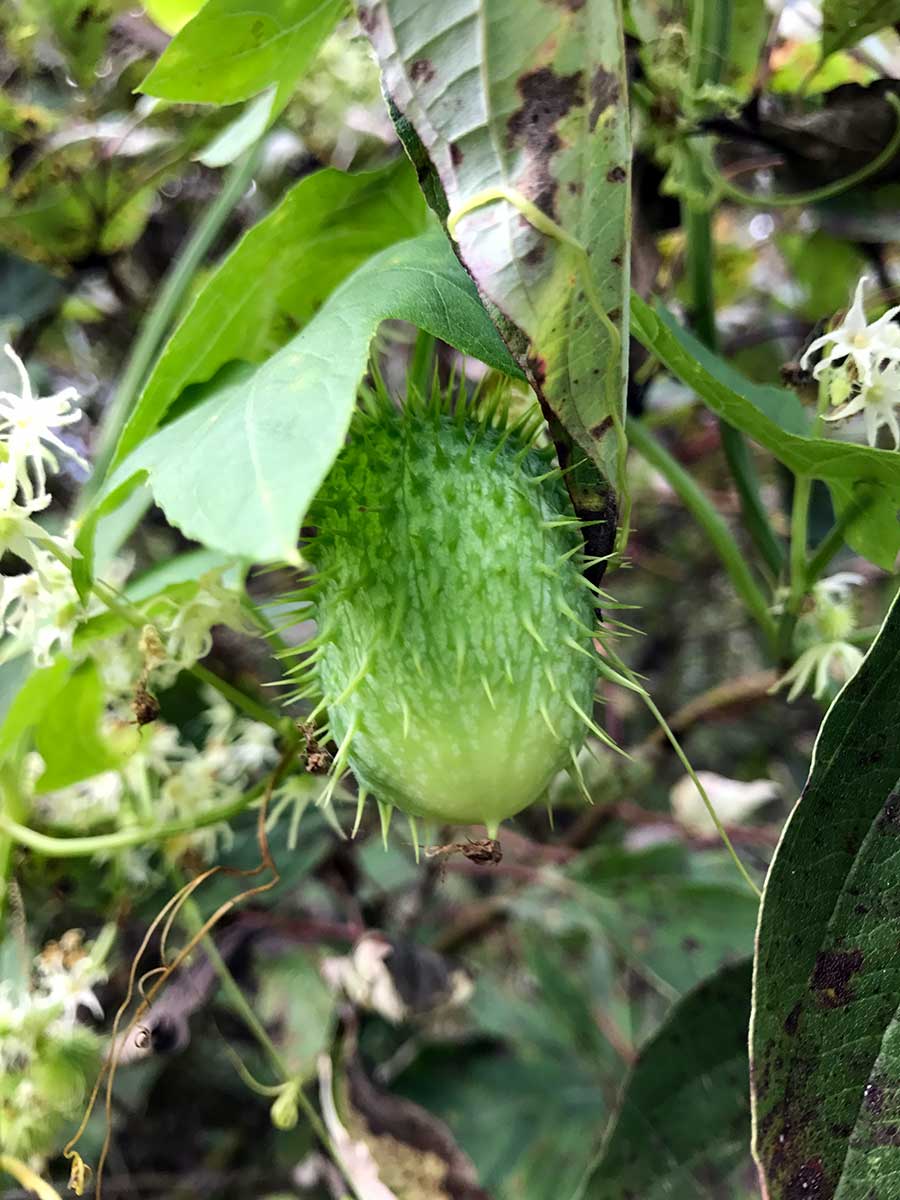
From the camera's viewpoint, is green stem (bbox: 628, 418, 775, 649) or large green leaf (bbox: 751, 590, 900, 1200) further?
green stem (bbox: 628, 418, 775, 649)

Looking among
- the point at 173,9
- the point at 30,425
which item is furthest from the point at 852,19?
the point at 30,425

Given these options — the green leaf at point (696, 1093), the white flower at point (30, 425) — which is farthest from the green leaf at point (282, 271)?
the green leaf at point (696, 1093)

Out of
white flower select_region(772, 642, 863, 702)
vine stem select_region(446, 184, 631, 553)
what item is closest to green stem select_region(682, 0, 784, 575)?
white flower select_region(772, 642, 863, 702)

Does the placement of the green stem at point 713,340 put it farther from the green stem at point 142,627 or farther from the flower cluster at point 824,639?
the green stem at point 142,627

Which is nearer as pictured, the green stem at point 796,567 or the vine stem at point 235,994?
the green stem at point 796,567

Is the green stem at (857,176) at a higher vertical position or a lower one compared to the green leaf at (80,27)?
lower

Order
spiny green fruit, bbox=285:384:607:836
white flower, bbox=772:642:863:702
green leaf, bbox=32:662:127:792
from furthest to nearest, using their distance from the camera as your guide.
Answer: green leaf, bbox=32:662:127:792, white flower, bbox=772:642:863:702, spiny green fruit, bbox=285:384:607:836

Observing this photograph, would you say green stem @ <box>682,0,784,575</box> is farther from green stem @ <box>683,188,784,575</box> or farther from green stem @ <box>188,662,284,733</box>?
green stem @ <box>188,662,284,733</box>
